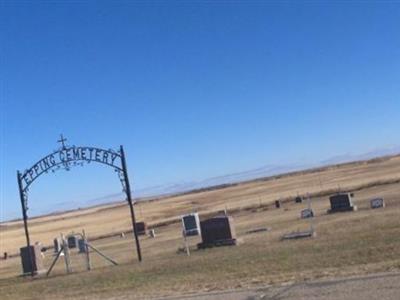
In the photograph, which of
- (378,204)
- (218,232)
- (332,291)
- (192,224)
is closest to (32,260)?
(218,232)

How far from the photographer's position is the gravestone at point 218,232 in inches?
1155

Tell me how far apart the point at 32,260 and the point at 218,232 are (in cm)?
802

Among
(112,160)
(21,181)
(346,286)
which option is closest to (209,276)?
(346,286)

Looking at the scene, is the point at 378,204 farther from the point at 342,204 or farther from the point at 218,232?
the point at 218,232

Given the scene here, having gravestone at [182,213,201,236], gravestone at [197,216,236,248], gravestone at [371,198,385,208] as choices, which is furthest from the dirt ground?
gravestone at [182,213,201,236]

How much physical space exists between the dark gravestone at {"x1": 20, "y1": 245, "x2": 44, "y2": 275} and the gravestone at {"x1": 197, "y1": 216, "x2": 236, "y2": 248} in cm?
700

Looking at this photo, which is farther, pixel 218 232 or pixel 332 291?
pixel 218 232

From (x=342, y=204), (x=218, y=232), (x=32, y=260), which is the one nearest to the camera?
(x=218, y=232)

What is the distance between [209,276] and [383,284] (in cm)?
674

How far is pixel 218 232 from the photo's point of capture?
29609 millimetres

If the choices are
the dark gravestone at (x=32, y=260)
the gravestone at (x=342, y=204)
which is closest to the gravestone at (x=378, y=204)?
the gravestone at (x=342, y=204)

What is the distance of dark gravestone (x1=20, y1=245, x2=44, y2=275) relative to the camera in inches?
1189

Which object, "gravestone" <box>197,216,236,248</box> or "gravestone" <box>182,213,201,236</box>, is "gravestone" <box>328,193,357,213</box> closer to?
"gravestone" <box>182,213,201,236</box>

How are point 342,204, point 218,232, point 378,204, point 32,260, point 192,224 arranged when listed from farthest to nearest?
point 192,224, point 342,204, point 378,204, point 32,260, point 218,232
